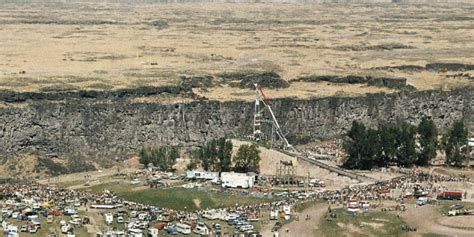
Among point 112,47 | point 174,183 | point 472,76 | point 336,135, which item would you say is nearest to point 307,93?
point 336,135

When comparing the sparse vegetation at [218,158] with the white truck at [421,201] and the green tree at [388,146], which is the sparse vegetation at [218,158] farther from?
the white truck at [421,201]

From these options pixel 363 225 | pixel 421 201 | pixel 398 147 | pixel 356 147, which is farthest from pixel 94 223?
pixel 398 147

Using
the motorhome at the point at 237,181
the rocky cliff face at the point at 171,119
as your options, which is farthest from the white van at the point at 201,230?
the rocky cliff face at the point at 171,119

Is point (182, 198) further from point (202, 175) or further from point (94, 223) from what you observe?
point (94, 223)

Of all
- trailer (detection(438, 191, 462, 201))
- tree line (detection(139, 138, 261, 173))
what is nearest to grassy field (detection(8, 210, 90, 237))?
tree line (detection(139, 138, 261, 173))

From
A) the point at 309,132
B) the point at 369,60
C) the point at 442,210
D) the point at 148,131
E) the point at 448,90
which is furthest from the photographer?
the point at 369,60

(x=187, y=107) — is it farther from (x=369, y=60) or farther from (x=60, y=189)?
(x=369, y=60)
